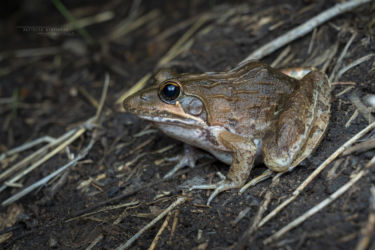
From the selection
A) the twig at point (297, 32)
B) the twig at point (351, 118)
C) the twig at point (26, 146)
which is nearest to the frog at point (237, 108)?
the twig at point (351, 118)

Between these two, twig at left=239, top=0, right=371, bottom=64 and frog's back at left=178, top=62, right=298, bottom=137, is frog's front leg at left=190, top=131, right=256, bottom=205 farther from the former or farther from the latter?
twig at left=239, top=0, right=371, bottom=64

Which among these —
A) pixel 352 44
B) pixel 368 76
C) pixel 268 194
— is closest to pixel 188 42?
pixel 352 44

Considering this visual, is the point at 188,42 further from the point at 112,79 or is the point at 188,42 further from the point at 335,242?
the point at 335,242

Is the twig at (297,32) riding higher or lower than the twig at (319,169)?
higher

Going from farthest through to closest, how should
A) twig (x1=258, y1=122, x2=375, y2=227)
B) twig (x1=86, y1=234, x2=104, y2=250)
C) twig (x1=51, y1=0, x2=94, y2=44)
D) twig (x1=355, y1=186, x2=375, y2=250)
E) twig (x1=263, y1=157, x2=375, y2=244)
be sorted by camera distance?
twig (x1=51, y1=0, x2=94, y2=44) < twig (x1=86, y1=234, x2=104, y2=250) < twig (x1=258, y1=122, x2=375, y2=227) < twig (x1=263, y1=157, x2=375, y2=244) < twig (x1=355, y1=186, x2=375, y2=250)

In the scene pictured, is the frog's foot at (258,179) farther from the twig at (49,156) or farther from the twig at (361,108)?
the twig at (49,156)

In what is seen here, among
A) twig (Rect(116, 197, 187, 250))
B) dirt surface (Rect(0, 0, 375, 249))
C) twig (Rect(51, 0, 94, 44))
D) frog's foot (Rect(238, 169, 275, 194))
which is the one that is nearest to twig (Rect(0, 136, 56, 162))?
dirt surface (Rect(0, 0, 375, 249))
